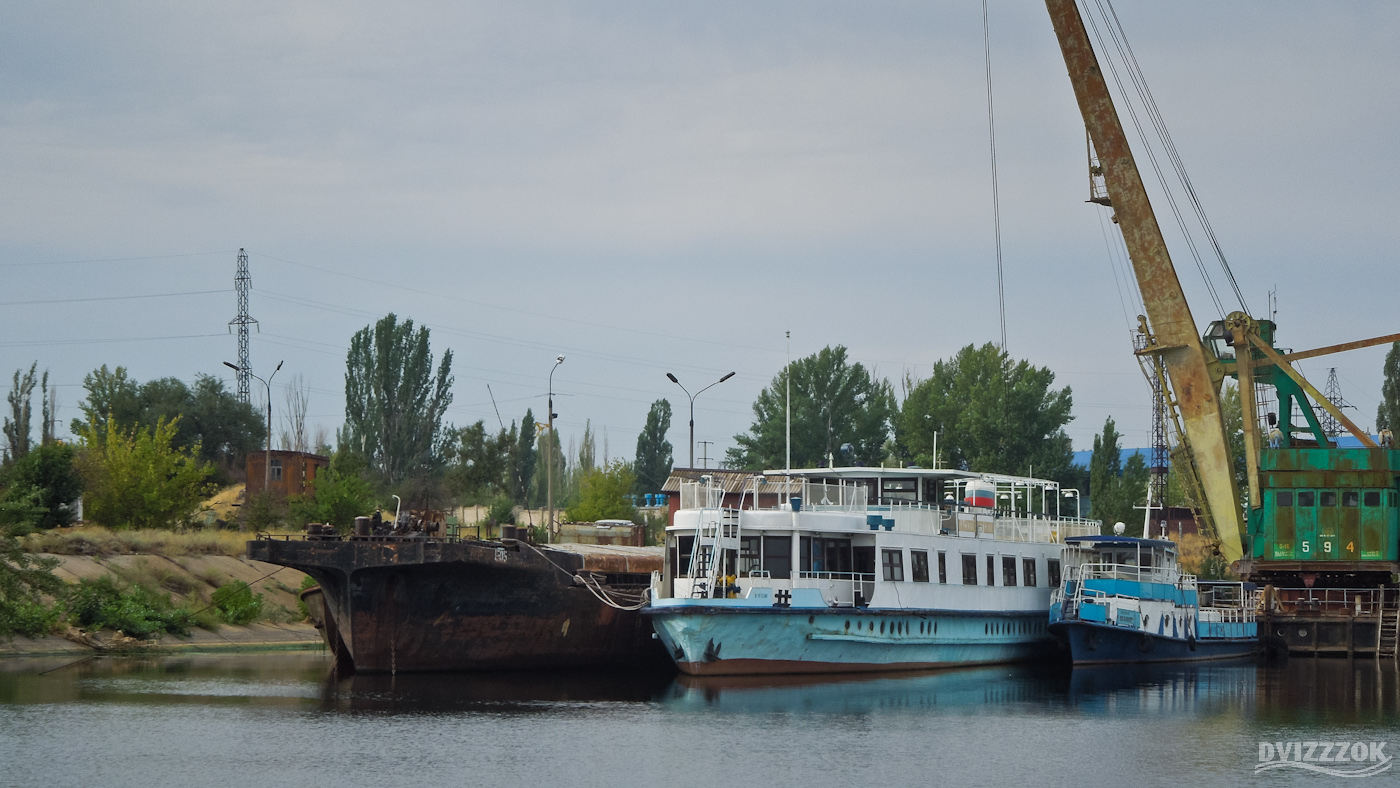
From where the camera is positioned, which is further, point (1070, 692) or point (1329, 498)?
point (1329, 498)

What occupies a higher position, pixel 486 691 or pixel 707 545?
pixel 707 545

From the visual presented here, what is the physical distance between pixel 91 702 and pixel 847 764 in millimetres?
14963

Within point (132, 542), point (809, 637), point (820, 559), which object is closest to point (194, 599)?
point (132, 542)

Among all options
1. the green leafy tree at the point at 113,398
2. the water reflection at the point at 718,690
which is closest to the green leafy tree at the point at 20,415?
the green leafy tree at the point at 113,398

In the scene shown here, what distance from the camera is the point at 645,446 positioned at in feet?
331

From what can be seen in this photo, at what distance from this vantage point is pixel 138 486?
53.7 meters

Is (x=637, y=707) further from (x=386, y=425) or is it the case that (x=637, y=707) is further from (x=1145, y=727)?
(x=386, y=425)

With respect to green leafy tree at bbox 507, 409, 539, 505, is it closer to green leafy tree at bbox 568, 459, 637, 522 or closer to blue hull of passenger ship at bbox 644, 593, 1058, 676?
green leafy tree at bbox 568, 459, 637, 522

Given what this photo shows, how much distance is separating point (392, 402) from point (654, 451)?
1062 inches

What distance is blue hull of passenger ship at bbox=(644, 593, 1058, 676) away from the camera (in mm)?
31781

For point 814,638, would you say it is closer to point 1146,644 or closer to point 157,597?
point 1146,644

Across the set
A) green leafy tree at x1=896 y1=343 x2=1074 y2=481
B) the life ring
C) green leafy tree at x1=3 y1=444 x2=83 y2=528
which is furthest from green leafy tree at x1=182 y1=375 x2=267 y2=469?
the life ring

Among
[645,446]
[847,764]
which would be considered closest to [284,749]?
[847,764]

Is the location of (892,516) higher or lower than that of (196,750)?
higher
